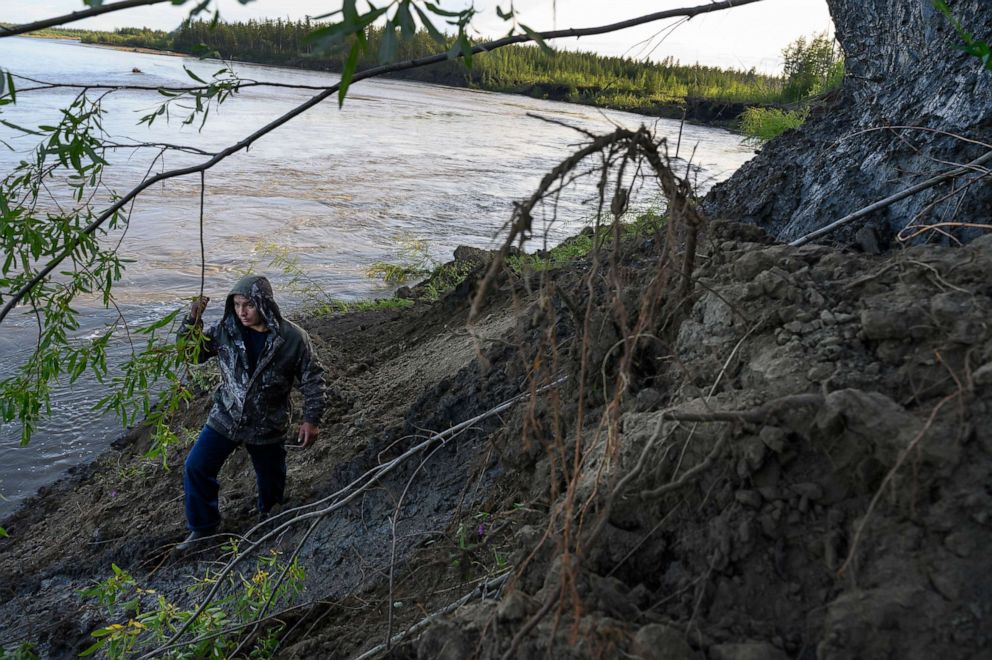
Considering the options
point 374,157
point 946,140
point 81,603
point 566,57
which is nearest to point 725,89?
point 566,57

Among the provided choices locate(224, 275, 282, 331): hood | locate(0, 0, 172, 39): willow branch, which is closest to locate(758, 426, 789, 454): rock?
locate(0, 0, 172, 39): willow branch

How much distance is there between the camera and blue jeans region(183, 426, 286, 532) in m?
4.54

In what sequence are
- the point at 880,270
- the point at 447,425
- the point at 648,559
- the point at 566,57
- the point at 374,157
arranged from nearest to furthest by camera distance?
the point at 648,559, the point at 880,270, the point at 447,425, the point at 374,157, the point at 566,57

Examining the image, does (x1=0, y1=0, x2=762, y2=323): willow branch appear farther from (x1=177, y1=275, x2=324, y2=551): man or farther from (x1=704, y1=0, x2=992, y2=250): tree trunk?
(x1=177, y1=275, x2=324, y2=551): man

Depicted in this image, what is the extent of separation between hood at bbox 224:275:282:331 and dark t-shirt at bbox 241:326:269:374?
8 centimetres

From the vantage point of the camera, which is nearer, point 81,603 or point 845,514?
point 845,514

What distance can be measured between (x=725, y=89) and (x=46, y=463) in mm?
24529

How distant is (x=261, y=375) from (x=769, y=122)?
8138 mm

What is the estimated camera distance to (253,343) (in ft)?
14.9

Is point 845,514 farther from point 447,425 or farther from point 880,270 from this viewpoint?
point 447,425

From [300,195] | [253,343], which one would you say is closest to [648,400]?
[253,343]

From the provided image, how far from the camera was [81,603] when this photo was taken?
4.33 meters

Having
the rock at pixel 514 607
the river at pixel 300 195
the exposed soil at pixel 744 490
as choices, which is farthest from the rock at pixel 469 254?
the rock at pixel 514 607

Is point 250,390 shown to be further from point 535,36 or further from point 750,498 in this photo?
point 750,498
